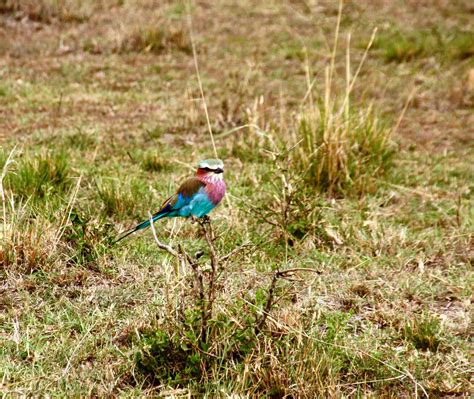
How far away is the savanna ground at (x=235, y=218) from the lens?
299 cm

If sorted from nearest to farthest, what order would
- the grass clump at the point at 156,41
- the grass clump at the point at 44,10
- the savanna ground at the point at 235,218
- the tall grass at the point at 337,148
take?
the savanna ground at the point at 235,218 < the tall grass at the point at 337,148 < the grass clump at the point at 156,41 < the grass clump at the point at 44,10

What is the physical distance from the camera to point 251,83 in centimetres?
716

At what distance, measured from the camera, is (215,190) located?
334 centimetres

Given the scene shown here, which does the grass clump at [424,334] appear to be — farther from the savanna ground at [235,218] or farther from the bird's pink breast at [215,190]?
the bird's pink breast at [215,190]

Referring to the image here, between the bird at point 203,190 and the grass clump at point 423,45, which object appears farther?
the grass clump at point 423,45

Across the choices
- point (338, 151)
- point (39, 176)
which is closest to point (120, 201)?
point (39, 176)

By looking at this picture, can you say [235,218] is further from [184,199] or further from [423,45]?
[423,45]

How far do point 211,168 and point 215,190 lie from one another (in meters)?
0.10

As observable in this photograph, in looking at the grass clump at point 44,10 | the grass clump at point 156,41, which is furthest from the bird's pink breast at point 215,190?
the grass clump at point 44,10

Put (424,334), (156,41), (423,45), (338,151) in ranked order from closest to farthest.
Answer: (424,334) → (338,151) → (156,41) → (423,45)

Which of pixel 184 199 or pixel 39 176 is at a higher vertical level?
pixel 184 199

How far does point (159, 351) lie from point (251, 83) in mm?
4518

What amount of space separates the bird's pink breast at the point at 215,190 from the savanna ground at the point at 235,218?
22cm

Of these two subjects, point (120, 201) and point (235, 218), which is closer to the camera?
point (235, 218)
